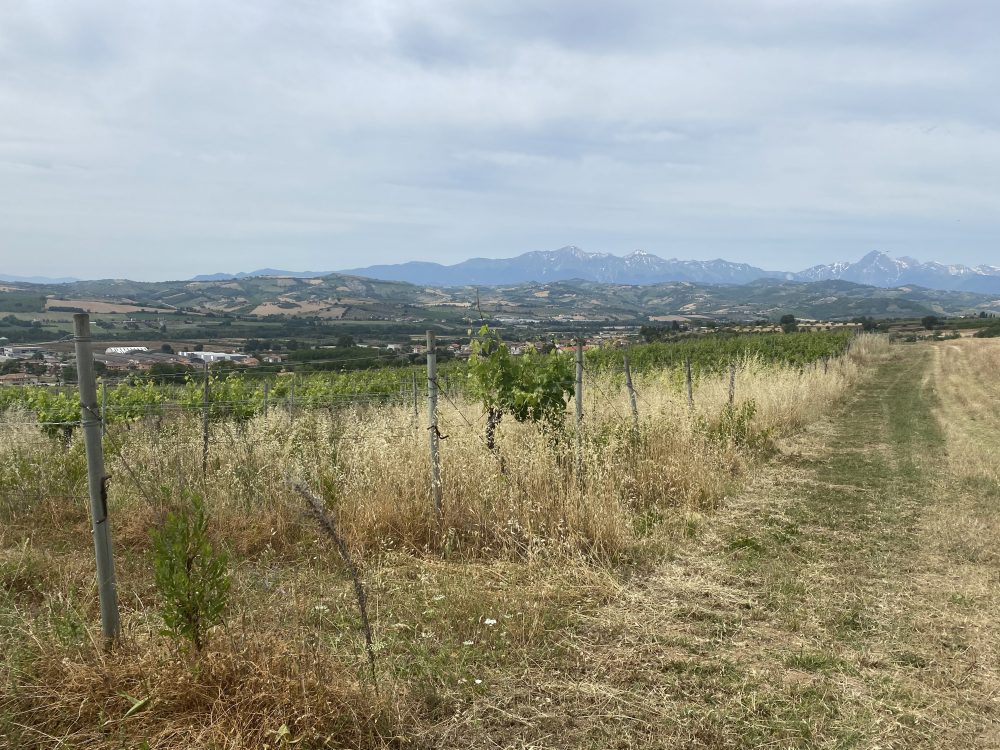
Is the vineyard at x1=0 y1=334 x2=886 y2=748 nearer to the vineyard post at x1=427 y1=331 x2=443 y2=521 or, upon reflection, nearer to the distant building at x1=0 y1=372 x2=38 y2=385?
the vineyard post at x1=427 y1=331 x2=443 y2=521

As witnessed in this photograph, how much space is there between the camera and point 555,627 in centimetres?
421

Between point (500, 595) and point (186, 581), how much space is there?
2171mm

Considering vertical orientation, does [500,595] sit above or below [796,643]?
above

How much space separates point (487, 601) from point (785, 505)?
4.78 meters

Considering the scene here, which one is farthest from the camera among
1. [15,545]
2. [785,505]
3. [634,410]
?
[634,410]

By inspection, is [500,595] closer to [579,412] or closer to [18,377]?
[579,412]

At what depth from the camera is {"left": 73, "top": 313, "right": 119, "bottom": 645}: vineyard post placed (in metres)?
3.22

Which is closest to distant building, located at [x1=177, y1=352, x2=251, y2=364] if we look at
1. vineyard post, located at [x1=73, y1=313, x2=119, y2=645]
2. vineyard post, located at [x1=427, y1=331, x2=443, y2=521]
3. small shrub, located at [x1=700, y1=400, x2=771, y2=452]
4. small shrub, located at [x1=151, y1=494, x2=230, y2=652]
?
vineyard post, located at [x1=427, y1=331, x2=443, y2=521]

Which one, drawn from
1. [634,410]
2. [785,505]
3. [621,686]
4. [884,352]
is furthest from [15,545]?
[884,352]

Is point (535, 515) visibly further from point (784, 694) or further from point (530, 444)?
point (784, 694)

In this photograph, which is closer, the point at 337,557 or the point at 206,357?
the point at 337,557

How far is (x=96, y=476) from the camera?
3.27m

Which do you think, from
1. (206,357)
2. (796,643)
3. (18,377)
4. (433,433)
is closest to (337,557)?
(433,433)

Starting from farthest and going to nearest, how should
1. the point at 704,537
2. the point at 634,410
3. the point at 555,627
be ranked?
1. the point at 634,410
2. the point at 704,537
3. the point at 555,627
